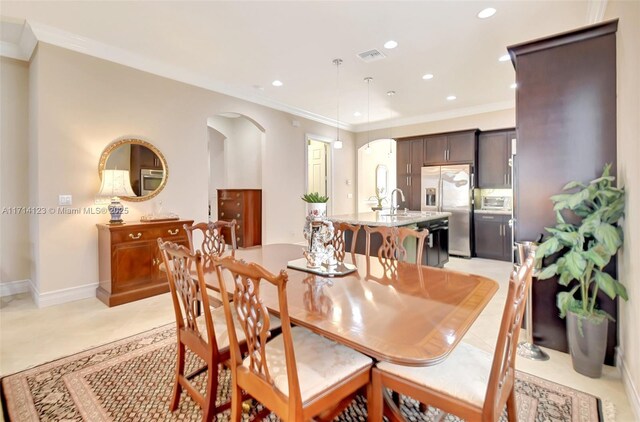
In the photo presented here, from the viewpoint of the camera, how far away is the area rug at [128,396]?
1736 mm

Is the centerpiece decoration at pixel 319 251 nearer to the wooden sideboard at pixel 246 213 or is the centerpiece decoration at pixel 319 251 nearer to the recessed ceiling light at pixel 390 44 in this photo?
the recessed ceiling light at pixel 390 44

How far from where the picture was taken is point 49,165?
3334 millimetres

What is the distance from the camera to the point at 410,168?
21.7ft

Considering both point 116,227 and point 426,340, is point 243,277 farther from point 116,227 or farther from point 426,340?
point 116,227

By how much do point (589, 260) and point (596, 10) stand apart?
2299 millimetres

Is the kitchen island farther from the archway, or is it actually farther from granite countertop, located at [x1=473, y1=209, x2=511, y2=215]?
the archway

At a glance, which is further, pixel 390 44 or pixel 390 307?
pixel 390 44

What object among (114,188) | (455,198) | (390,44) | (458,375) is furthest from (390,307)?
(455,198)

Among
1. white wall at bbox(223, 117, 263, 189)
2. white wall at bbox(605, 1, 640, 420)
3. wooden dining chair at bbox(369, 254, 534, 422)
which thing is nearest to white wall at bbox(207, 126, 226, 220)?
white wall at bbox(223, 117, 263, 189)

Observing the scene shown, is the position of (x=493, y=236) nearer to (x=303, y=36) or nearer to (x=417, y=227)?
(x=417, y=227)

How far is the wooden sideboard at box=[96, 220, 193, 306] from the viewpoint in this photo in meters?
3.40

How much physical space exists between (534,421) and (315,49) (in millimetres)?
3820

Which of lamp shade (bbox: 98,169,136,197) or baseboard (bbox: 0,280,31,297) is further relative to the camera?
baseboard (bbox: 0,280,31,297)

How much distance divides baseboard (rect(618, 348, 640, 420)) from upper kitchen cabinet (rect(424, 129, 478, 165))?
425 centimetres
